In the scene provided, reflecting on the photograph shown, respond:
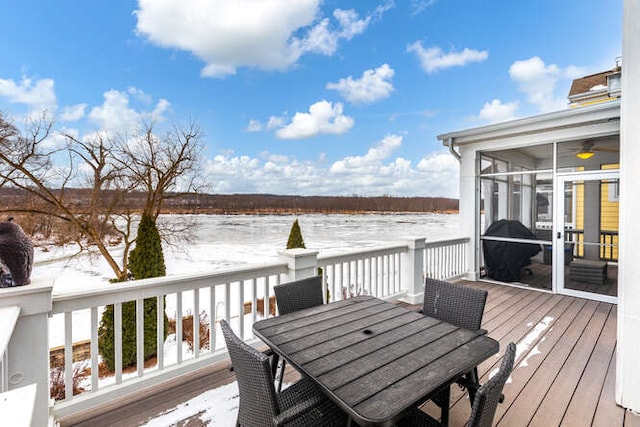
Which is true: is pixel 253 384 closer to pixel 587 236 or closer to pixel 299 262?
pixel 299 262

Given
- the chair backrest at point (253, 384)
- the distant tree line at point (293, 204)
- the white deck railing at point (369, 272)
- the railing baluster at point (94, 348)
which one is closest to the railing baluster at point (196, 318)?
the railing baluster at point (94, 348)

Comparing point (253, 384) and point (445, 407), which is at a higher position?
point (253, 384)

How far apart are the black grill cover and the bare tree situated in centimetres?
888

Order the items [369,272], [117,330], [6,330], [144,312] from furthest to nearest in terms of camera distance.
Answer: [144,312] < [369,272] < [117,330] < [6,330]

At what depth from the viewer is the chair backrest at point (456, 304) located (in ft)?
6.54

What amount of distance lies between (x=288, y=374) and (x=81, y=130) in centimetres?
976

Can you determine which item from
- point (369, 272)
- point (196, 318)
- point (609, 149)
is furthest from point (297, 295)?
point (609, 149)

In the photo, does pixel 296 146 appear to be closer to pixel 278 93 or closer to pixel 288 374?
pixel 278 93

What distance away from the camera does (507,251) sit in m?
5.30

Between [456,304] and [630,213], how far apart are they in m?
1.26

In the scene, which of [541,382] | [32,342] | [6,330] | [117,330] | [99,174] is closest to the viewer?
[6,330]

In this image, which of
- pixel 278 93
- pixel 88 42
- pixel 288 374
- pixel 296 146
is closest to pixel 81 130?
pixel 88 42

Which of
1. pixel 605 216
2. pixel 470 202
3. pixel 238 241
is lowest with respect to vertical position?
pixel 238 241

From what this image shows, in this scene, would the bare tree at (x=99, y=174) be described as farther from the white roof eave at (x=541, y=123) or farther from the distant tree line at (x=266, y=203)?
the white roof eave at (x=541, y=123)
